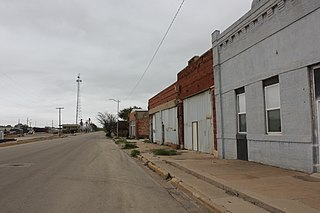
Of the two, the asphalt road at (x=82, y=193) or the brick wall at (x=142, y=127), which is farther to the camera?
the brick wall at (x=142, y=127)

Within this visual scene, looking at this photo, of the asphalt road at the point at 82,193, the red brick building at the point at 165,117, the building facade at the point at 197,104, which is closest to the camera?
the asphalt road at the point at 82,193

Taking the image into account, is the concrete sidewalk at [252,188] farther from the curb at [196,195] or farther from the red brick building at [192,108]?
the red brick building at [192,108]

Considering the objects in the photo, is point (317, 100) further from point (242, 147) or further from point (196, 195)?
point (242, 147)

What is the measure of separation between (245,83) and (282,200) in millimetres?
8289

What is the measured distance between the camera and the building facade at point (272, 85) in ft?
36.1

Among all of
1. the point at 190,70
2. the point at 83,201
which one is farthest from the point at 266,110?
the point at 190,70

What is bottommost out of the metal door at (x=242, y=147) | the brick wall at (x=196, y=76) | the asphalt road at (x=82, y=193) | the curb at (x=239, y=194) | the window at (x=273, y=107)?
the asphalt road at (x=82, y=193)

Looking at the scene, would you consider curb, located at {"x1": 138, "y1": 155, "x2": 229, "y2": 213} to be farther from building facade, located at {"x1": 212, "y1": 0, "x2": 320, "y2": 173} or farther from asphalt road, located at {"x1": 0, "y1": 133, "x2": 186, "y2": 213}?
building facade, located at {"x1": 212, "y1": 0, "x2": 320, "y2": 173}

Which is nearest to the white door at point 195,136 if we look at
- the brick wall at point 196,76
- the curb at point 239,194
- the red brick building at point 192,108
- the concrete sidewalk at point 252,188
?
the red brick building at point 192,108

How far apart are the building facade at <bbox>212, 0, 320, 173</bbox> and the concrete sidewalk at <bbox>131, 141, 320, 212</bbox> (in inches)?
37.5

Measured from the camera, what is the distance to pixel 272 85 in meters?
13.3

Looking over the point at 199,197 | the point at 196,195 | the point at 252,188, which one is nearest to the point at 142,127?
the point at 196,195

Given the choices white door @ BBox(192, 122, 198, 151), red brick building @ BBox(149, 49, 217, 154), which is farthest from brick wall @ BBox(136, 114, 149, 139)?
white door @ BBox(192, 122, 198, 151)

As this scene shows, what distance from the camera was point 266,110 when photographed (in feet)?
45.1
